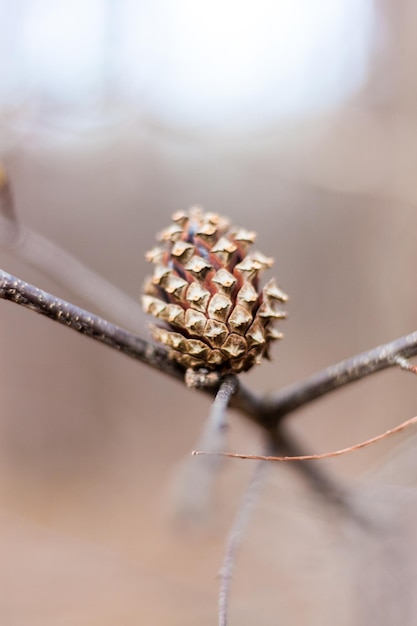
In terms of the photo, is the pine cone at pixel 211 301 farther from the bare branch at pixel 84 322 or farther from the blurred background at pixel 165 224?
the blurred background at pixel 165 224

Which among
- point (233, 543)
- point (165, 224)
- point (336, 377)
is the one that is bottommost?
point (233, 543)

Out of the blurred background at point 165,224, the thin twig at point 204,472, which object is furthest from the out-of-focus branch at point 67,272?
the blurred background at point 165,224

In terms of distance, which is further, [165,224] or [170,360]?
[165,224]

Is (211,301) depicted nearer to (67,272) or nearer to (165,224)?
(67,272)

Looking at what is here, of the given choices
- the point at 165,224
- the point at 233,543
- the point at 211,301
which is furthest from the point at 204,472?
the point at 165,224

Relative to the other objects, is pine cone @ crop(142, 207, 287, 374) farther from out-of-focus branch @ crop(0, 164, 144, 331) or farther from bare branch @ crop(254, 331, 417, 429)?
out-of-focus branch @ crop(0, 164, 144, 331)

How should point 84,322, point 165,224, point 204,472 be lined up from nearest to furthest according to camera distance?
1. point 84,322
2. point 204,472
3. point 165,224
